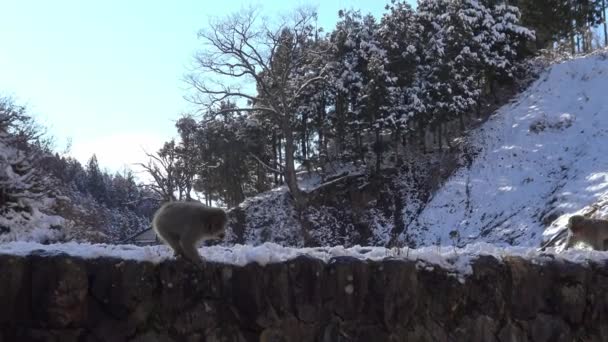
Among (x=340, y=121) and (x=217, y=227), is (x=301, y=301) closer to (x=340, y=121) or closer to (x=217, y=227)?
(x=217, y=227)

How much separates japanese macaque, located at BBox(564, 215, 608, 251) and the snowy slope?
22.0 ft

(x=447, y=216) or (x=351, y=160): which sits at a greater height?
(x=351, y=160)

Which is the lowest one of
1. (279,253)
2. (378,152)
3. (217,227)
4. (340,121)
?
(279,253)

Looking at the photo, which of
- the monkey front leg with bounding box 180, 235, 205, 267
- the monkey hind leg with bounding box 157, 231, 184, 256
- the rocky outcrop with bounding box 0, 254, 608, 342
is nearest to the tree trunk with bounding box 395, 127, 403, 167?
the rocky outcrop with bounding box 0, 254, 608, 342

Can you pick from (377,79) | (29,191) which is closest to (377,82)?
(377,79)

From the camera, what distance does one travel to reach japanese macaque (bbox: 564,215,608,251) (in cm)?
1010

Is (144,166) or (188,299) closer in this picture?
(188,299)

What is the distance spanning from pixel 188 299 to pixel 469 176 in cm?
2260

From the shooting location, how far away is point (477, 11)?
30.0 meters

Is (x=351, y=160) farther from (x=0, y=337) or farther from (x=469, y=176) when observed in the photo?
(x=0, y=337)

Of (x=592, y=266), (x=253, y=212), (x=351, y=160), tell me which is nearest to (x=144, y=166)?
(x=253, y=212)

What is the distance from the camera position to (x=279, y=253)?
20.0 feet

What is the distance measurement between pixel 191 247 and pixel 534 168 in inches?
811

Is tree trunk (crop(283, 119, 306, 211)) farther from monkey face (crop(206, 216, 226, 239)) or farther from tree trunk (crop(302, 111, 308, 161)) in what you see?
monkey face (crop(206, 216, 226, 239))
